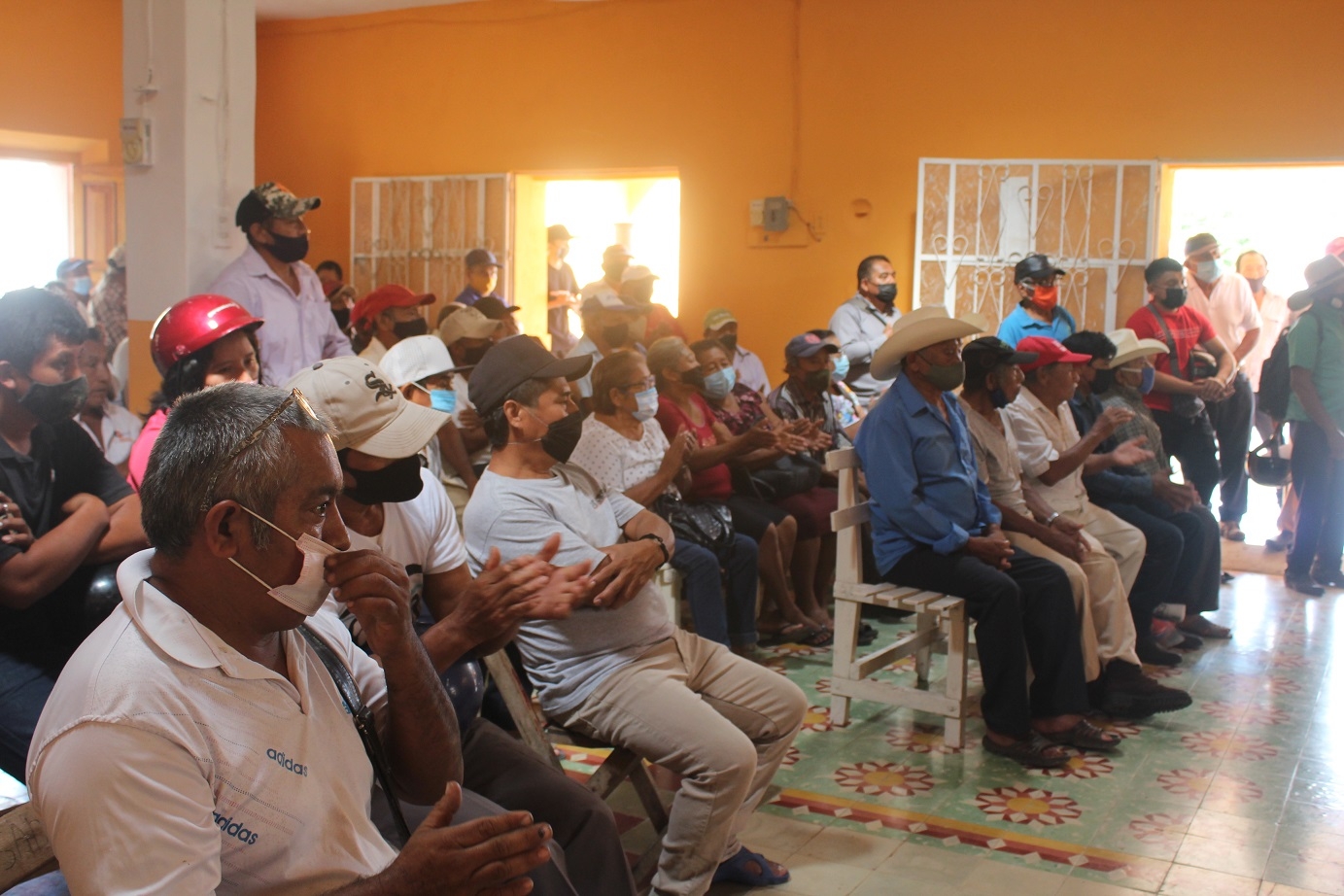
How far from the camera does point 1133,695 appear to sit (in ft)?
14.8

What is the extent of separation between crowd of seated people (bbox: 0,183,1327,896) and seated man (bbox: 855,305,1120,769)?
1 cm

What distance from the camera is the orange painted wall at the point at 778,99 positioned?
7.74m

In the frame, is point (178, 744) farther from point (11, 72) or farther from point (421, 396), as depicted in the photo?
point (11, 72)

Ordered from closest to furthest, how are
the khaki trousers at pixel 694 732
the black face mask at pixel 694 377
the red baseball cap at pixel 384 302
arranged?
the khaki trousers at pixel 694 732 < the black face mask at pixel 694 377 < the red baseball cap at pixel 384 302

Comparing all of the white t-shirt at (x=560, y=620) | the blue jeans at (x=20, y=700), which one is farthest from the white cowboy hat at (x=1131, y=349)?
the blue jeans at (x=20, y=700)

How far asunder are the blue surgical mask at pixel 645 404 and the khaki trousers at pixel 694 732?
4.81 ft

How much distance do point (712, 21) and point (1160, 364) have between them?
168 inches

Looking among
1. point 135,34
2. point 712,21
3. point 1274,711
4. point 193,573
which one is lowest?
point 1274,711

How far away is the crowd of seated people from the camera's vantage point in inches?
58.1

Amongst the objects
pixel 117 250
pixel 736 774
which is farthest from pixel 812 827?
pixel 117 250

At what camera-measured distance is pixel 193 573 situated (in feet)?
5.00

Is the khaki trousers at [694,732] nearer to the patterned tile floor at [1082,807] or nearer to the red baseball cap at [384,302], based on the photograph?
the patterned tile floor at [1082,807]

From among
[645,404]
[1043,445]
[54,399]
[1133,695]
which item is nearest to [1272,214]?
[1043,445]

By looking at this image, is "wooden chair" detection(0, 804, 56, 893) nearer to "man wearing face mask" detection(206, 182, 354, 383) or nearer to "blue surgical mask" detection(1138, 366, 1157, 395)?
"man wearing face mask" detection(206, 182, 354, 383)
